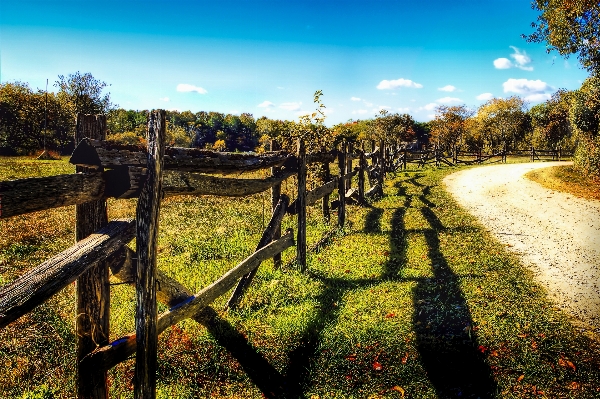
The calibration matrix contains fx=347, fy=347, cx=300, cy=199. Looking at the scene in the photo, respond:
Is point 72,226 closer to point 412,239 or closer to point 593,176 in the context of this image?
point 412,239

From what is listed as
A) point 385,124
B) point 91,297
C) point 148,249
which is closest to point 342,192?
point 148,249

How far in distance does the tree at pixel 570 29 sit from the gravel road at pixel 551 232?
6.43 m

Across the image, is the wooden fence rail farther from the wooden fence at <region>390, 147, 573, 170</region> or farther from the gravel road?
the wooden fence at <region>390, 147, 573, 170</region>

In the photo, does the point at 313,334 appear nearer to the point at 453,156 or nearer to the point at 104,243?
the point at 104,243

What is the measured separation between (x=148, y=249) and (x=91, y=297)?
73 centimetres

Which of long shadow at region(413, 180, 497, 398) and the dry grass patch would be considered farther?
the dry grass patch

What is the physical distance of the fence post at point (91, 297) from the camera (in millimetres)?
3006

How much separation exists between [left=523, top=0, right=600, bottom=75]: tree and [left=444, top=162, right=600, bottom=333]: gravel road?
21.1ft

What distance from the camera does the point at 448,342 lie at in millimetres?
4668

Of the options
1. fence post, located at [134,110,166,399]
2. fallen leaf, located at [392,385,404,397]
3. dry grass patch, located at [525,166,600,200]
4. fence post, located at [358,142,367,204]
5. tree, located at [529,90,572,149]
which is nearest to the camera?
fence post, located at [134,110,166,399]

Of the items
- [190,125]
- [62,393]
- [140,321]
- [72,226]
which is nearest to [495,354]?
[140,321]

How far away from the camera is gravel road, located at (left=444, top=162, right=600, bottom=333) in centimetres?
614


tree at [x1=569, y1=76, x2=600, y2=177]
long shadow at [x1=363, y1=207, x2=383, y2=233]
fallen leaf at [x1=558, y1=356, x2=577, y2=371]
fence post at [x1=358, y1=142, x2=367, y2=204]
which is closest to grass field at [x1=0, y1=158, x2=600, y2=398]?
fallen leaf at [x1=558, y1=356, x2=577, y2=371]

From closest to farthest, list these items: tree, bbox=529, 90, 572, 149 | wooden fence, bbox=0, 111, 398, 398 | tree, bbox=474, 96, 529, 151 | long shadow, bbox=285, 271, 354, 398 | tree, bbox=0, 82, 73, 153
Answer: wooden fence, bbox=0, 111, 398, 398, long shadow, bbox=285, 271, 354, 398, tree, bbox=529, 90, 572, 149, tree, bbox=0, 82, 73, 153, tree, bbox=474, 96, 529, 151
